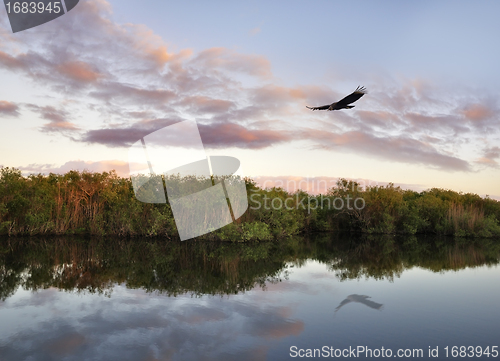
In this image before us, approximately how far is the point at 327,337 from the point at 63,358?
4355 millimetres

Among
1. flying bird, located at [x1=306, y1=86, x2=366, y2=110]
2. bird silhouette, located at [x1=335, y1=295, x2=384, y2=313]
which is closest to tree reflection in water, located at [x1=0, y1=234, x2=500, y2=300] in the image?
bird silhouette, located at [x1=335, y1=295, x2=384, y2=313]

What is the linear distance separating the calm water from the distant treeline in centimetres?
827

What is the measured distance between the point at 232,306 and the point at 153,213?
57.1ft

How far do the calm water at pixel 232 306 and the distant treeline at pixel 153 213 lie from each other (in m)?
8.27

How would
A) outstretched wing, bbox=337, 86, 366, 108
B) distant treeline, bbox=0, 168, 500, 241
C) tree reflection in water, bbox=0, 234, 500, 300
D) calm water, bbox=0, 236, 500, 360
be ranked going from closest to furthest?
calm water, bbox=0, 236, 500, 360 → outstretched wing, bbox=337, 86, 366, 108 → tree reflection in water, bbox=0, 234, 500, 300 → distant treeline, bbox=0, 168, 500, 241

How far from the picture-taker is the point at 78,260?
1485 cm

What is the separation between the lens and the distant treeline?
24.1 metres

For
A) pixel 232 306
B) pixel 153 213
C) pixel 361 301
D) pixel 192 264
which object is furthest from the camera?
pixel 153 213

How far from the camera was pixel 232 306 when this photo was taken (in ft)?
27.5

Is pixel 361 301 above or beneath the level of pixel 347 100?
beneath

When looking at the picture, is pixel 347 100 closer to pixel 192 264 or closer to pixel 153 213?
pixel 192 264

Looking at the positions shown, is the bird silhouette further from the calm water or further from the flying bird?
the flying bird

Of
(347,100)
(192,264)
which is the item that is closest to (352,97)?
(347,100)

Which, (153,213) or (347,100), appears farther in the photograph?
(153,213)
